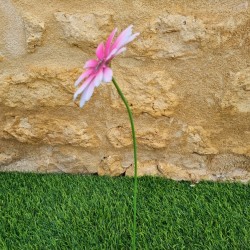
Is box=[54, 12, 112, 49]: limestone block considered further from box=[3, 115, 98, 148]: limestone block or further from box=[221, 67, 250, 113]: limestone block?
box=[221, 67, 250, 113]: limestone block

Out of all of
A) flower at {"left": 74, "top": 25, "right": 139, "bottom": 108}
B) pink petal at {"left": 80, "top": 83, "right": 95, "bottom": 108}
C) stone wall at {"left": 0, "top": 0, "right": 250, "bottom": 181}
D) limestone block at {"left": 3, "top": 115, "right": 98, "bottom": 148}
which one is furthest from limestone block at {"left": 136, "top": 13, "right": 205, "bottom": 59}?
pink petal at {"left": 80, "top": 83, "right": 95, "bottom": 108}

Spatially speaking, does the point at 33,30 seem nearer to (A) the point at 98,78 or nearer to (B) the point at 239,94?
(B) the point at 239,94

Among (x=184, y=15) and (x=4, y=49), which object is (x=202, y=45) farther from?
(x=4, y=49)

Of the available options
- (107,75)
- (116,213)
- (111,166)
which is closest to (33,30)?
(111,166)

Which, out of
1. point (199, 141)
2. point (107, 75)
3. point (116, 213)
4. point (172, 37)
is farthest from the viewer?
point (199, 141)

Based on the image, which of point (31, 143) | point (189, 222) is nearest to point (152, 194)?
point (189, 222)
